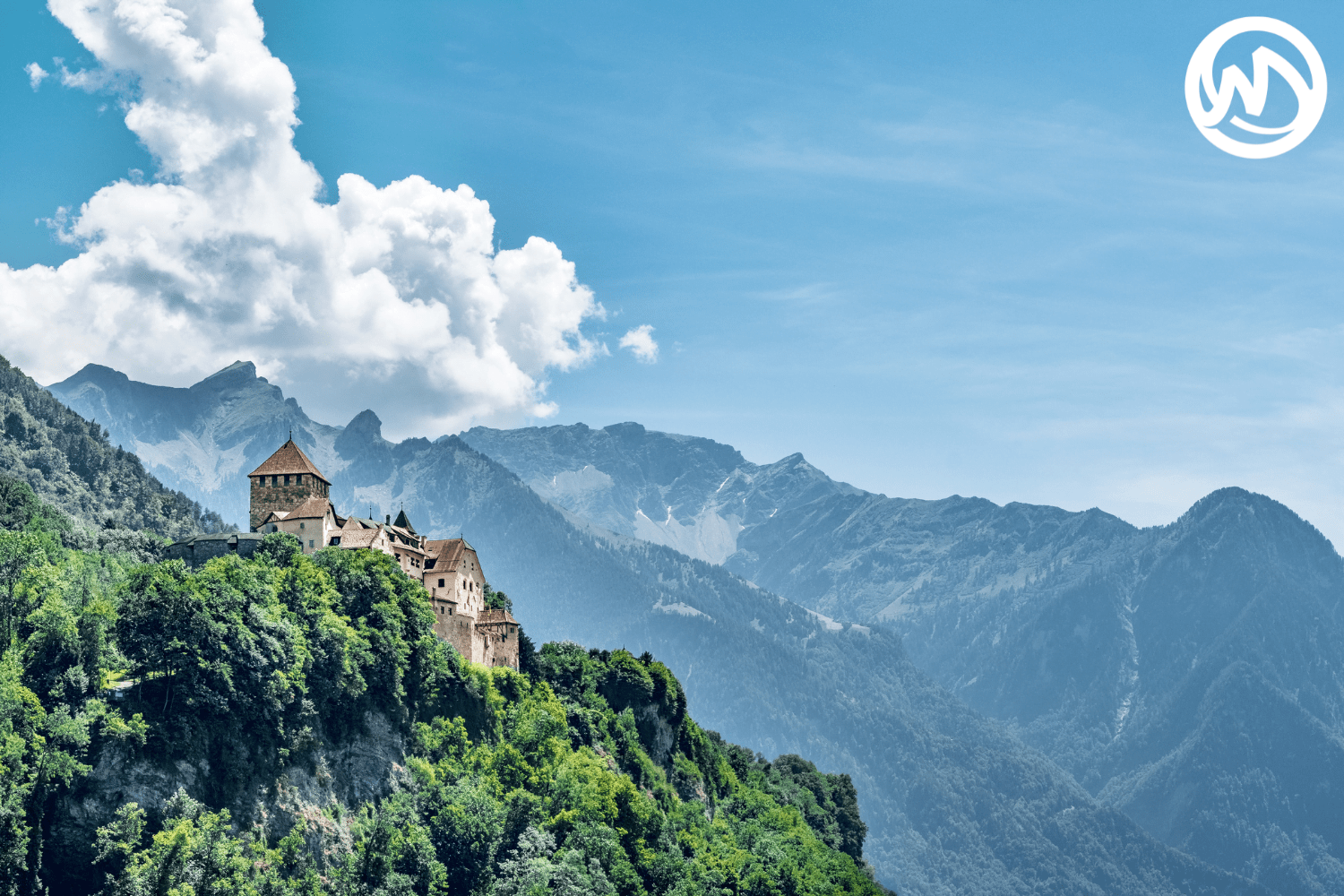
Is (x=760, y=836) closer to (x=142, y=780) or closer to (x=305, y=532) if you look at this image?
(x=305, y=532)

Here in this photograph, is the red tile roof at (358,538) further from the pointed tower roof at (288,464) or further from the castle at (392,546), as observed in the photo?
the pointed tower roof at (288,464)

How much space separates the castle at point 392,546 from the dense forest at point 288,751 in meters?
5.26

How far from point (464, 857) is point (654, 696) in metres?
60.3

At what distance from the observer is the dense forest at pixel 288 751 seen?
89.0 m

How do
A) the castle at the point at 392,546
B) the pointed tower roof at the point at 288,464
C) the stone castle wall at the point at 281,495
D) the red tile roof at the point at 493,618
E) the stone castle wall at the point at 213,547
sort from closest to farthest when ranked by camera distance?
1. the stone castle wall at the point at 213,547
2. the castle at the point at 392,546
3. the stone castle wall at the point at 281,495
4. the pointed tower roof at the point at 288,464
5. the red tile roof at the point at 493,618

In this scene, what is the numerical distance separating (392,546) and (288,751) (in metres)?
37.4

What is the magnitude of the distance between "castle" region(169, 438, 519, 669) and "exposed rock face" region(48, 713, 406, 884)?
19.5 meters

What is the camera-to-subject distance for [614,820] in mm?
133500

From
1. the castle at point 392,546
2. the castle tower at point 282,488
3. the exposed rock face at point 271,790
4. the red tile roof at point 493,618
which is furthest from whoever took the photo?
the red tile roof at point 493,618

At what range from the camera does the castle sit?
5354 inches

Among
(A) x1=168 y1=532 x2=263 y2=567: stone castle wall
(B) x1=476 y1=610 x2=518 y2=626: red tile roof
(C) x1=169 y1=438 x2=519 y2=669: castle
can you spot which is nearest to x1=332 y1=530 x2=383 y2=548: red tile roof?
(C) x1=169 y1=438 x2=519 y2=669: castle

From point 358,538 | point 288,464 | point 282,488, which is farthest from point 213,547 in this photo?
point 288,464

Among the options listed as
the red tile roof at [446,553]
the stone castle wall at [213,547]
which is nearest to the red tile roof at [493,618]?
the red tile roof at [446,553]

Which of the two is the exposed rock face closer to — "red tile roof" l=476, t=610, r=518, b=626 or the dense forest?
the dense forest
